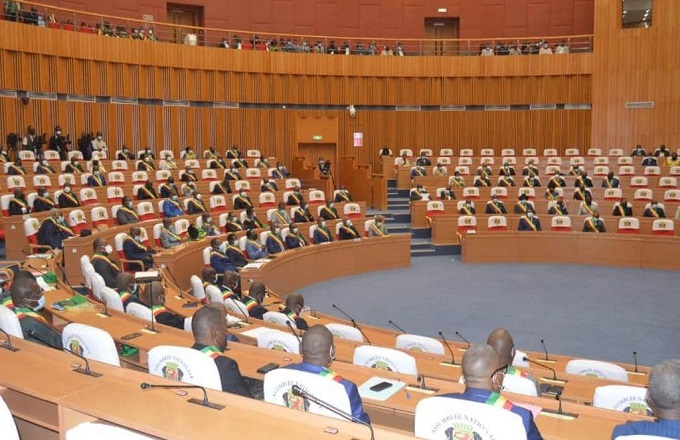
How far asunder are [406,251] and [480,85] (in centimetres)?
990

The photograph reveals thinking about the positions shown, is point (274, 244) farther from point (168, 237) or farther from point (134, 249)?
point (134, 249)

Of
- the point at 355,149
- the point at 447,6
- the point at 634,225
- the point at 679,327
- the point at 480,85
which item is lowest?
the point at 679,327

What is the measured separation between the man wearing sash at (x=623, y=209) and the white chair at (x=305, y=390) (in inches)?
546

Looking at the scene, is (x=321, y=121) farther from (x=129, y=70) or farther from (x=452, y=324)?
(x=452, y=324)

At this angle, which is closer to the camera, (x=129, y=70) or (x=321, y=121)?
(x=129, y=70)

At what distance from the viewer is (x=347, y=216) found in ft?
52.0

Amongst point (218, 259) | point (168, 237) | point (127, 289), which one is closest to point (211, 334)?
point (127, 289)

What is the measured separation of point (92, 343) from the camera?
407 cm

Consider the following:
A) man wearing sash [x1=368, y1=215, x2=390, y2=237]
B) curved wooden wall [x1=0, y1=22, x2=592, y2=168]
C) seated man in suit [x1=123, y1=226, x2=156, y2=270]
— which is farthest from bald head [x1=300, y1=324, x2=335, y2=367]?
curved wooden wall [x1=0, y1=22, x2=592, y2=168]

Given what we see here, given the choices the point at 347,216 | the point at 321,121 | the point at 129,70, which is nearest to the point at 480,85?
the point at 321,121

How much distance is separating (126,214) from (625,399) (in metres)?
10.2

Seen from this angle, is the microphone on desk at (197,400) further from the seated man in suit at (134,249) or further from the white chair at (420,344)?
the seated man in suit at (134,249)

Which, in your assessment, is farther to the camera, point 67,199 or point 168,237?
point 67,199

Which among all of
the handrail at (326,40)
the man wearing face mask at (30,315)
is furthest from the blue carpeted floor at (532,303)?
the handrail at (326,40)
